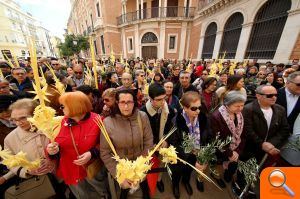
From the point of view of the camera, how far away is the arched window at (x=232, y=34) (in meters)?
10.9

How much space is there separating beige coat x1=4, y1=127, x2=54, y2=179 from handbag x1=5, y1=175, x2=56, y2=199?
127mm

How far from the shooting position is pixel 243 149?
266 cm

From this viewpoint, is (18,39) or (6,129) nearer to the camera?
(6,129)

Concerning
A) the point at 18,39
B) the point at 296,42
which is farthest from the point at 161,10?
the point at 18,39

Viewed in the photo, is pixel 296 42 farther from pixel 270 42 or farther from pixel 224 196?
pixel 224 196

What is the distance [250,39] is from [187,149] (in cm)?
1132

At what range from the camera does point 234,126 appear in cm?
232

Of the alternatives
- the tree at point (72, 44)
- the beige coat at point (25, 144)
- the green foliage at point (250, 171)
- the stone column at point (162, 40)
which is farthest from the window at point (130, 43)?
the green foliage at point (250, 171)

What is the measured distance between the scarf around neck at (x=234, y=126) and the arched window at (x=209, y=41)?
1368 centimetres

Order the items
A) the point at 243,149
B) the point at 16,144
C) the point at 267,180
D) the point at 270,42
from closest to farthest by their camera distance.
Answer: the point at 267,180 → the point at 16,144 → the point at 243,149 → the point at 270,42

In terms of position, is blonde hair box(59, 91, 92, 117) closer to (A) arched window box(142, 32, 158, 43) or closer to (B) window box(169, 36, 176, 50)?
(B) window box(169, 36, 176, 50)

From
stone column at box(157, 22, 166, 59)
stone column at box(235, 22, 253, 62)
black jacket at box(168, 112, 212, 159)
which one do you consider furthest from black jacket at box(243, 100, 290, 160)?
stone column at box(157, 22, 166, 59)

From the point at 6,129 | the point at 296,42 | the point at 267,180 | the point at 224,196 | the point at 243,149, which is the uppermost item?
the point at 296,42

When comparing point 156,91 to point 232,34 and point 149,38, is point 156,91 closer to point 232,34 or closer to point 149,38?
point 232,34
